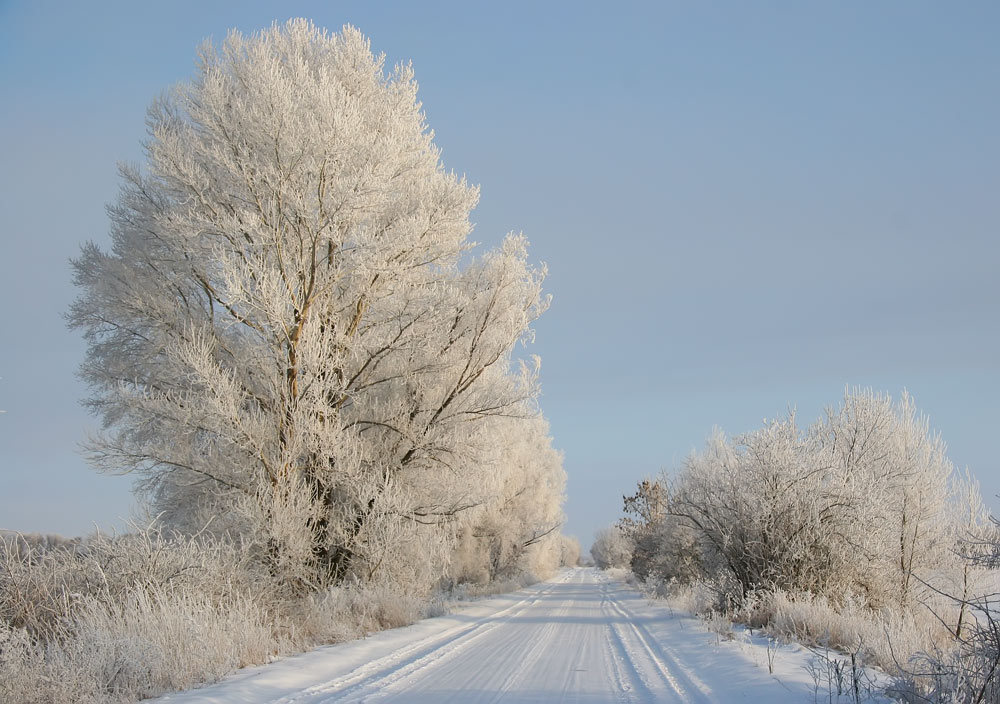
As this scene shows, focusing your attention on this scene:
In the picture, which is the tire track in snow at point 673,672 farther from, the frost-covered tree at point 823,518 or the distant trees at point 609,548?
the distant trees at point 609,548

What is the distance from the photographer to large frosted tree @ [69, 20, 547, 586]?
40.5 feet

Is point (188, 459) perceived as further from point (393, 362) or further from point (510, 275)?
point (510, 275)

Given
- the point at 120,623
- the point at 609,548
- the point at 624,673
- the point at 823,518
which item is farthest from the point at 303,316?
the point at 609,548

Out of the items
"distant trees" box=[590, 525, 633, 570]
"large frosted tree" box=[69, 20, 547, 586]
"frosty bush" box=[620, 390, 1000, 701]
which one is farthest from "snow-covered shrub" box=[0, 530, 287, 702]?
"distant trees" box=[590, 525, 633, 570]

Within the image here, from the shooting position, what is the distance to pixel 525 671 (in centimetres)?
853

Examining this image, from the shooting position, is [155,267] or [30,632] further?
[155,267]

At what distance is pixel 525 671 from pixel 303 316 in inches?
289

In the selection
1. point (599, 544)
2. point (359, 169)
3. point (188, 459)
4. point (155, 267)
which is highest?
point (359, 169)

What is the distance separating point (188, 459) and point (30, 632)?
487cm

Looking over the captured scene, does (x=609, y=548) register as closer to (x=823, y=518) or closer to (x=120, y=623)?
(x=823, y=518)

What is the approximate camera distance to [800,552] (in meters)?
14.0

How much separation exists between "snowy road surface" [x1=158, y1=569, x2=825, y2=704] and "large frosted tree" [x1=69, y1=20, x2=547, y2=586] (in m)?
2.89

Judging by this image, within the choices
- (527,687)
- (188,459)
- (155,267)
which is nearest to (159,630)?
(527,687)

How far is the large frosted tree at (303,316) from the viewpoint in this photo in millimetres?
12352
